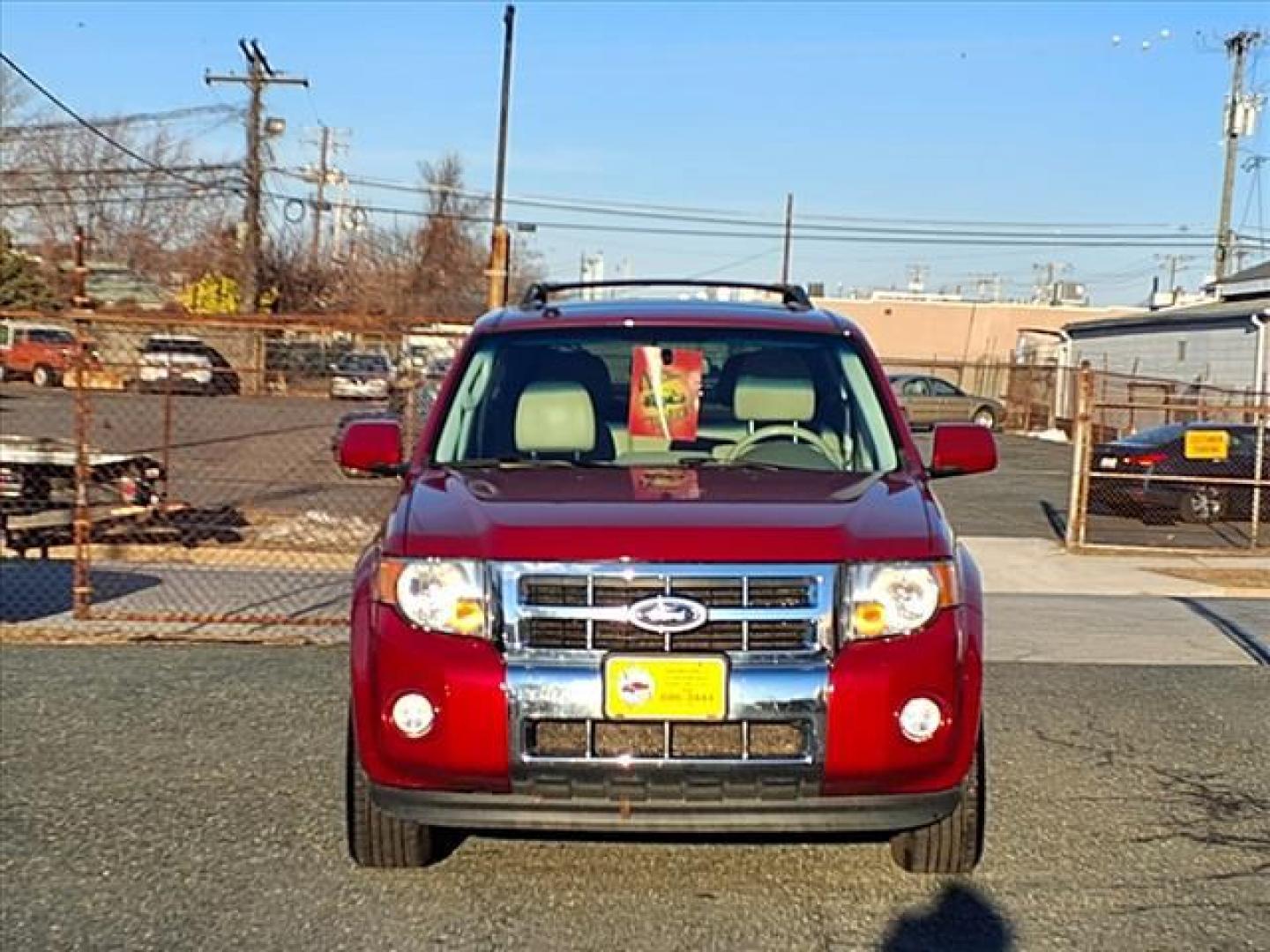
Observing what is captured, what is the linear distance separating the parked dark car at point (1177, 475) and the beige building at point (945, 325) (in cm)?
4683

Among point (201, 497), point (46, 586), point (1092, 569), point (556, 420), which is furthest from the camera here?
point (201, 497)

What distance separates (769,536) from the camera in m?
4.07

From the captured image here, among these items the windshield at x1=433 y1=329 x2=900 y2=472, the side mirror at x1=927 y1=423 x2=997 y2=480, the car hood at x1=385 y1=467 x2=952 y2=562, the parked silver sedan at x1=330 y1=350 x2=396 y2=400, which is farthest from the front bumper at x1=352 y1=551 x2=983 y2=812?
the parked silver sedan at x1=330 y1=350 x2=396 y2=400

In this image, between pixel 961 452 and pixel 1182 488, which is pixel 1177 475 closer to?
pixel 1182 488

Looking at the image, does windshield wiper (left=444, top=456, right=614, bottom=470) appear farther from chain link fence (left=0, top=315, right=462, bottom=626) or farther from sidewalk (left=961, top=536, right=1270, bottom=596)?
sidewalk (left=961, top=536, right=1270, bottom=596)

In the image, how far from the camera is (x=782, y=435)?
17.7 ft

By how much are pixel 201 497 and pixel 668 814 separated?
534 inches

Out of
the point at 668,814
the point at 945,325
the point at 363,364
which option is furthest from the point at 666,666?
the point at 945,325

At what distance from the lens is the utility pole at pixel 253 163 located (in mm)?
43750

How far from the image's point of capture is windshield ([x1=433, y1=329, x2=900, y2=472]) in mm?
5270

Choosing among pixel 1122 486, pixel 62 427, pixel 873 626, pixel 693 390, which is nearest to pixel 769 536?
pixel 873 626

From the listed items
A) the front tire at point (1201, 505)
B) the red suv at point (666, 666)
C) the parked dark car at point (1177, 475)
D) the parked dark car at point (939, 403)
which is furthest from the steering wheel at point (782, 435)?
the parked dark car at point (939, 403)

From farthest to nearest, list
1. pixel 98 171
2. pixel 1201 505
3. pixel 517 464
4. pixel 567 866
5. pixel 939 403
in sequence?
1. pixel 98 171
2. pixel 939 403
3. pixel 1201 505
4. pixel 517 464
5. pixel 567 866

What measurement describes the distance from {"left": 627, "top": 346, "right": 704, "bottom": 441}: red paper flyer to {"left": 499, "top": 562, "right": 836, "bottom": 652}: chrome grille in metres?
1.47
